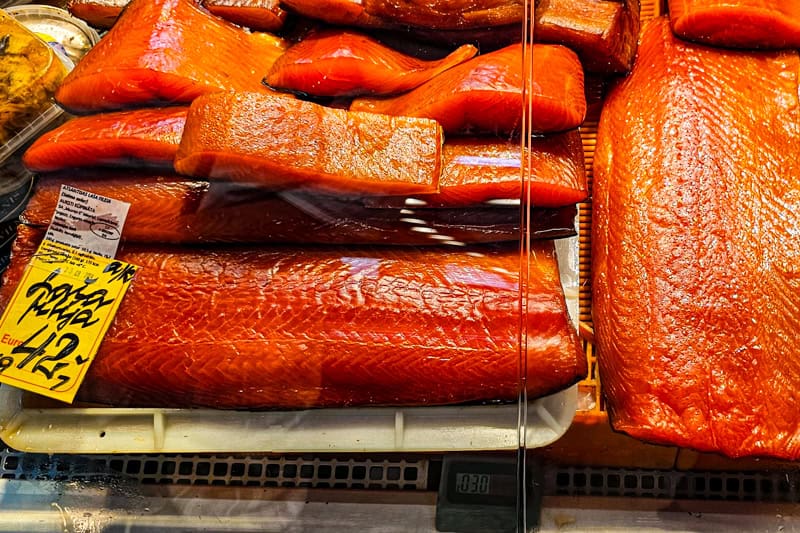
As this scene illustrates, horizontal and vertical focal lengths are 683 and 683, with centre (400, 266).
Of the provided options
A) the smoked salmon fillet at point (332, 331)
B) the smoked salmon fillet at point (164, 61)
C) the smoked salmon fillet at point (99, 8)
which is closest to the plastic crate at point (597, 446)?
the smoked salmon fillet at point (332, 331)

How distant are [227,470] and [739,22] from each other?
171 centimetres

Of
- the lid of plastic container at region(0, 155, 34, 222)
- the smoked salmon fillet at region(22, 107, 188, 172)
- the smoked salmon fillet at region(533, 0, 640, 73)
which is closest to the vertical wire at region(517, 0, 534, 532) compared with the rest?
the smoked salmon fillet at region(533, 0, 640, 73)

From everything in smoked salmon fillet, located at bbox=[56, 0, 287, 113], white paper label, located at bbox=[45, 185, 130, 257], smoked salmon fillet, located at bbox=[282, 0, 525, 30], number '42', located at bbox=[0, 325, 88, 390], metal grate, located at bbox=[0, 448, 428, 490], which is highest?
smoked salmon fillet, located at bbox=[282, 0, 525, 30]

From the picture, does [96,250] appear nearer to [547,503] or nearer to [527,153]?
[527,153]

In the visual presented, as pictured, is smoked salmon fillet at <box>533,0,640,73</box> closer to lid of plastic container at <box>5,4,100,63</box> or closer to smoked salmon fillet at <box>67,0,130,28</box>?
smoked salmon fillet at <box>67,0,130,28</box>

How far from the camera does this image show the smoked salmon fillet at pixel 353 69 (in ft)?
5.41

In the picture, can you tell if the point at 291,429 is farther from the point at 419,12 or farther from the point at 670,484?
the point at 419,12

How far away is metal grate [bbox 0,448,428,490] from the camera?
65.7 inches

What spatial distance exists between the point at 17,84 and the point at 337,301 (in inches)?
46.3

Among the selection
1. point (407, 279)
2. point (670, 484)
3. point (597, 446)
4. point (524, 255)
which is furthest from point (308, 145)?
point (670, 484)

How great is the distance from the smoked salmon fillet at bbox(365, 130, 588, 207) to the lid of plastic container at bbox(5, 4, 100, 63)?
4.99ft

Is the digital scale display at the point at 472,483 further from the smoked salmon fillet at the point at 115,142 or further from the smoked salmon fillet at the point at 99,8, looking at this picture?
the smoked salmon fillet at the point at 99,8

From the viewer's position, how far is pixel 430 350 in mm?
1554

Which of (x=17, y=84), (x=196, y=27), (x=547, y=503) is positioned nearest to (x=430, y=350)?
(x=547, y=503)
